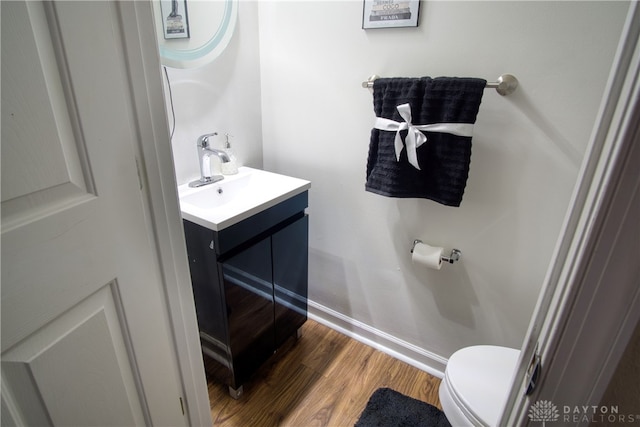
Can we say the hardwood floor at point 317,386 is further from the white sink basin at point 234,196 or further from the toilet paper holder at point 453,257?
the white sink basin at point 234,196

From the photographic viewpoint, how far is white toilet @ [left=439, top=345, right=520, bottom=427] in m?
1.10

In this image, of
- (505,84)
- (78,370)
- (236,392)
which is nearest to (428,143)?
(505,84)

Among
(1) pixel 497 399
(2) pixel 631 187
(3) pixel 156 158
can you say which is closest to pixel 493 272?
(1) pixel 497 399

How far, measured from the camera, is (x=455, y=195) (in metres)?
1.28

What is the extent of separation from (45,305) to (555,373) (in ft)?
2.55

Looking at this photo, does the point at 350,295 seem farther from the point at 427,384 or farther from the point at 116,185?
the point at 116,185

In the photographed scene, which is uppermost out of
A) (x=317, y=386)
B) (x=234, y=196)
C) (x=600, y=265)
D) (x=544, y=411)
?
(x=600, y=265)

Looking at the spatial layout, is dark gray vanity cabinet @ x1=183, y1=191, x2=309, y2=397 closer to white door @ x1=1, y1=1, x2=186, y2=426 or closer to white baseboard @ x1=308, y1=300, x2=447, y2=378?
white baseboard @ x1=308, y1=300, x2=447, y2=378

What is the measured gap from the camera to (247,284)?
141cm

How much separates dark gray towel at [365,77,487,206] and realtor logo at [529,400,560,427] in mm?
853

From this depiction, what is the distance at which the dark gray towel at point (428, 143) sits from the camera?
1194mm

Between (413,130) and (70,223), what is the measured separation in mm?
1086

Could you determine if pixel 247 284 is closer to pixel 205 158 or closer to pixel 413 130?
pixel 205 158

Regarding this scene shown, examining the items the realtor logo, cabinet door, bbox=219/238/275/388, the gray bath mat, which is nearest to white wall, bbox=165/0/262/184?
cabinet door, bbox=219/238/275/388
